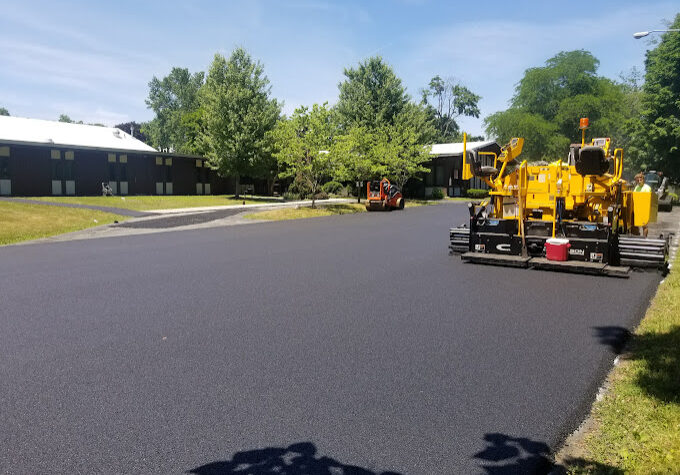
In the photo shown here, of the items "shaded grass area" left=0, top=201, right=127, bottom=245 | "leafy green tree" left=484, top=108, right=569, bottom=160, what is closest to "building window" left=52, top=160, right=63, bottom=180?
"shaded grass area" left=0, top=201, right=127, bottom=245

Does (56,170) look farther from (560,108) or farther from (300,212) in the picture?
(560,108)

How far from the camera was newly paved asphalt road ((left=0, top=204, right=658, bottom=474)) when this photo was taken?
356cm

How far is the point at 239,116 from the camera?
135ft

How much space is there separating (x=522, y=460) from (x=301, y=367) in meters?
2.43

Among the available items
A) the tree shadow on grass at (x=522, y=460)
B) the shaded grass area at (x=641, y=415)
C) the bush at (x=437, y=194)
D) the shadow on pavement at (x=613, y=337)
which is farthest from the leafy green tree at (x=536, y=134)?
the tree shadow on grass at (x=522, y=460)

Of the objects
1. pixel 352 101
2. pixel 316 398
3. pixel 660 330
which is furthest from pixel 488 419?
pixel 352 101

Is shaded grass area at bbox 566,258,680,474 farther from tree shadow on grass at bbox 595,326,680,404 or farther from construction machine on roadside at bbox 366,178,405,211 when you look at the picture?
construction machine on roadside at bbox 366,178,405,211

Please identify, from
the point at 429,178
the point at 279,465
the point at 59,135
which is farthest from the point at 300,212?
the point at 429,178

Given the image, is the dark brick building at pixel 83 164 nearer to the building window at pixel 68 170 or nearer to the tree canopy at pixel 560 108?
the building window at pixel 68 170

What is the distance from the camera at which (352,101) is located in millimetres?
51156

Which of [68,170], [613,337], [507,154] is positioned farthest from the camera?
[68,170]

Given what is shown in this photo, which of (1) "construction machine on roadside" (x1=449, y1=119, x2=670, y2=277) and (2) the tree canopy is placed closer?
(1) "construction machine on roadside" (x1=449, y1=119, x2=670, y2=277)

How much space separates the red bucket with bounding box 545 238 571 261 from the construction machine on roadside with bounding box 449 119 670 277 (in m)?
0.02

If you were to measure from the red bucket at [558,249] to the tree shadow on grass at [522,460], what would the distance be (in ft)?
25.5
